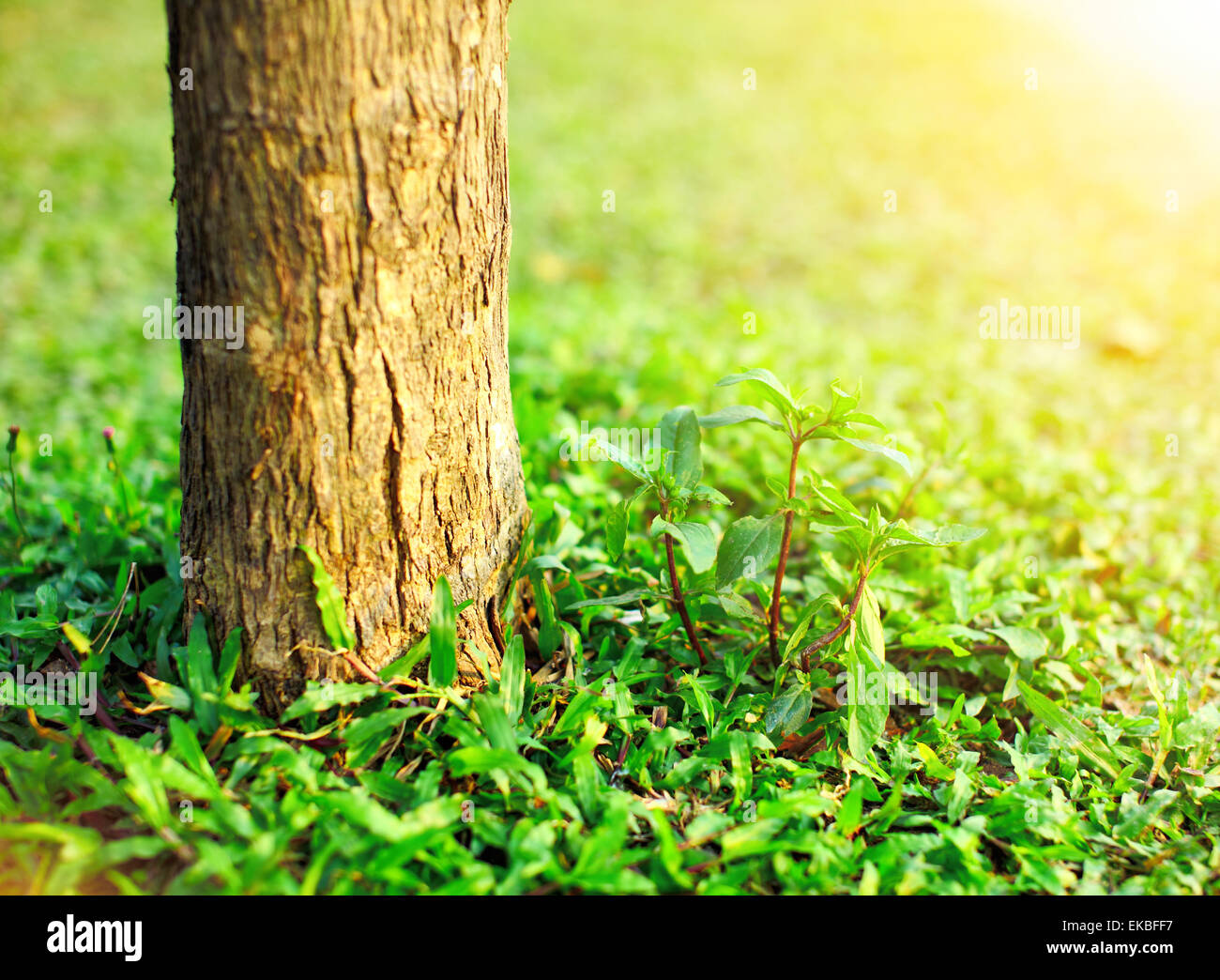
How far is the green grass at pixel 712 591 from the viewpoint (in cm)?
183

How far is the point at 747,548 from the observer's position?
2098mm

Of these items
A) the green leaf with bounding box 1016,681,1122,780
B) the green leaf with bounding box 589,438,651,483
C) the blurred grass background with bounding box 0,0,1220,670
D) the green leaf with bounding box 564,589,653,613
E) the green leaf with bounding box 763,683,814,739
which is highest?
the blurred grass background with bounding box 0,0,1220,670

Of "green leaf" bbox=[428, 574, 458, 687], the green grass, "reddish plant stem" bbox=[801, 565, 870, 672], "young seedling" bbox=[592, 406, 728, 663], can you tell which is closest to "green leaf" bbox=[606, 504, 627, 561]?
"young seedling" bbox=[592, 406, 728, 663]

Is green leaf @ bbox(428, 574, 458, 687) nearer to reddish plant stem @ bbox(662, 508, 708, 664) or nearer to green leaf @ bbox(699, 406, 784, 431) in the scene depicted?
reddish plant stem @ bbox(662, 508, 708, 664)

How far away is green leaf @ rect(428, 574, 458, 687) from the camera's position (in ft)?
6.51

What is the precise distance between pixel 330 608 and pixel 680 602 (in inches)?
36.5

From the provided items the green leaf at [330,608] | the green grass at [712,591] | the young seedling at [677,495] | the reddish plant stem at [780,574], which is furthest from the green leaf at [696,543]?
the green leaf at [330,608]

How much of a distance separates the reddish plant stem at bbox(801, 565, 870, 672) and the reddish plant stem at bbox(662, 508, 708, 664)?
0.31 metres

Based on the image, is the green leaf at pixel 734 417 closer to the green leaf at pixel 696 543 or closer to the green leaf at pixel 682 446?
the green leaf at pixel 682 446

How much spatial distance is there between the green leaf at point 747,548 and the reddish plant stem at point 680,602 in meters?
0.14

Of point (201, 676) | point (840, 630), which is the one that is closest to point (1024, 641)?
point (840, 630)

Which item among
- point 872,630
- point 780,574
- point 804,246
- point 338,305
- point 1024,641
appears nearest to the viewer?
point 338,305

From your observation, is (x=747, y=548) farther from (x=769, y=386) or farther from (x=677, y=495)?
(x=769, y=386)

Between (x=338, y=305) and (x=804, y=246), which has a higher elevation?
(x=804, y=246)
